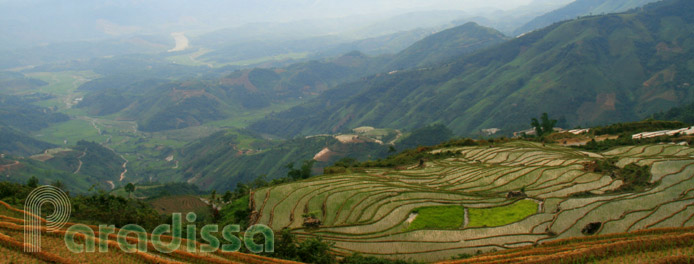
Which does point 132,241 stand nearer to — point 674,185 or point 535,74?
point 674,185

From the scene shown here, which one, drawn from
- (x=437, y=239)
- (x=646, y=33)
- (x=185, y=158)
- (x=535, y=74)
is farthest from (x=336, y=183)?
(x=646, y=33)

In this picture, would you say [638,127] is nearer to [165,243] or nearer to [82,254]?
[165,243]

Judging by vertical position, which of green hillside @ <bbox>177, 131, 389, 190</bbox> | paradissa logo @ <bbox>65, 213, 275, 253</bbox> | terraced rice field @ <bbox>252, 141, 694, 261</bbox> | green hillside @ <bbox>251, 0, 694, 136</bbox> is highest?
green hillside @ <bbox>251, 0, 694, 136</bbox>

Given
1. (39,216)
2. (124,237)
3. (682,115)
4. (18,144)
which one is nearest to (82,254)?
(124,237)

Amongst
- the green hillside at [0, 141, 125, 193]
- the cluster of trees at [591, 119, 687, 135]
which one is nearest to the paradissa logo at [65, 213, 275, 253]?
the cluster of trees at [591, 119, 687, 135]

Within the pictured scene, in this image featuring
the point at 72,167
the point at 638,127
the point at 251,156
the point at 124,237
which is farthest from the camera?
the point at 251,156

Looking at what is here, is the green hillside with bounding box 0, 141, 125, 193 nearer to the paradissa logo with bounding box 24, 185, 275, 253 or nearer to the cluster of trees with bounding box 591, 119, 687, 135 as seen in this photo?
the paradissa logo with bounding box 24, 185, 275, 253
